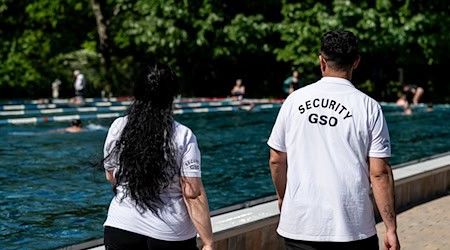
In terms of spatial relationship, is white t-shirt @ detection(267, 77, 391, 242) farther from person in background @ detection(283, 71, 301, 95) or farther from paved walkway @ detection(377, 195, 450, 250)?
person in background @ detection(283, 71, 301, 95)

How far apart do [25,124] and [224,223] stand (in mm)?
16082

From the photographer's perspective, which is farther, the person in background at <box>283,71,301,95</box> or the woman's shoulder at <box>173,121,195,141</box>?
the person in background at <box>283,71,301,95</box>

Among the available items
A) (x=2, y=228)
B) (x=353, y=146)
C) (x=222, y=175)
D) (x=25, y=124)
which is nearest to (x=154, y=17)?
(x=25, y=124)

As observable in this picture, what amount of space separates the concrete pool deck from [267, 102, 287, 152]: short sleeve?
6.18 feet

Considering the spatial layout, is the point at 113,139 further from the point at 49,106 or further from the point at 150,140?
the point at 49,106

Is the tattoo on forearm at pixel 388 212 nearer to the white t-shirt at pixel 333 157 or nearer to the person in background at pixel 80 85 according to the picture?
the white t-shirt at pixel 333 157

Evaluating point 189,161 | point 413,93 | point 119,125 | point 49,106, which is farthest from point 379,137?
point 413,93

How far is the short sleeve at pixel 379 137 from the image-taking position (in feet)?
11.9

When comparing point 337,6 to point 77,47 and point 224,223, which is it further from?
point 224,223

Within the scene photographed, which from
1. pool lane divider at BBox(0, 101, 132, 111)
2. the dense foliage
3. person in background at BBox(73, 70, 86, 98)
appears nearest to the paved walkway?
pool lane divider at BBox(0, 101, 132, 111)

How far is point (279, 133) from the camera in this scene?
378 centimetres

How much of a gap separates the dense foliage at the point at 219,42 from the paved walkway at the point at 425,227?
2292 cm

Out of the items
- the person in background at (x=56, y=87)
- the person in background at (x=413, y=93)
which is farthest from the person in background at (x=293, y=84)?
the person in background at (x=56, y=87)

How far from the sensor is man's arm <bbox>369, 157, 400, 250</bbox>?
372 centimetres
